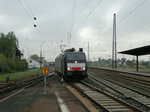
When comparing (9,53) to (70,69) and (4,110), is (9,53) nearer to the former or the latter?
(70,69)

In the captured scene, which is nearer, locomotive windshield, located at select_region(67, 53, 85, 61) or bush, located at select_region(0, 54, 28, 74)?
locomotive windshield, located at select_region(67, 53, 85, 61)

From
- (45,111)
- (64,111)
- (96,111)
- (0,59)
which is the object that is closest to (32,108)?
(45,111)

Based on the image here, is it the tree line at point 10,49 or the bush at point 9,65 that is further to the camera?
the tree line at point 10,49

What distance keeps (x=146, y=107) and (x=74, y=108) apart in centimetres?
311

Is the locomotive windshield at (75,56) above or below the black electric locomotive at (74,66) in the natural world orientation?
above

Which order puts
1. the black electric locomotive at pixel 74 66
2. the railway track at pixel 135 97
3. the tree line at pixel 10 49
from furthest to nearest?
the tree line at pixel 10 49 → the black electric locomotive at pixel 74 66 → the railway track at pixel 135 97

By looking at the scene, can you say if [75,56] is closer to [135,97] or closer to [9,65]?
[135,97]

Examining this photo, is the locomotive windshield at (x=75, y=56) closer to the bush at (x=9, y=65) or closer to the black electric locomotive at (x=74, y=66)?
the black electric locomotive at (x=74, y=66)

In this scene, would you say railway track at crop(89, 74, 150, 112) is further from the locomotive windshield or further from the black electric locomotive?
the locomotive windshield

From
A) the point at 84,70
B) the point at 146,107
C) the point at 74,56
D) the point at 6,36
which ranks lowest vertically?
the point at 146,107

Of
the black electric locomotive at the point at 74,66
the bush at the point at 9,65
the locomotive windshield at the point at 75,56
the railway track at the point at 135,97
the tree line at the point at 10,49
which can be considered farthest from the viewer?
the tree line at the point at 10,49

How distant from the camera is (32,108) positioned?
23.3 feet

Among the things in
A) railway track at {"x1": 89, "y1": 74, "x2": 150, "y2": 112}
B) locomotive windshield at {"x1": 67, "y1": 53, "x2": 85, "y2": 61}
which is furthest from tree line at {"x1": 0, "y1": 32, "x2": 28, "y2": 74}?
railway track at {"x1": 89, "y1": 74, "x2": 150, "y2": 112}

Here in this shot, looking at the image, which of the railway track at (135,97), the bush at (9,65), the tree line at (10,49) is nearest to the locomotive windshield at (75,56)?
the railway track at (135,97)
